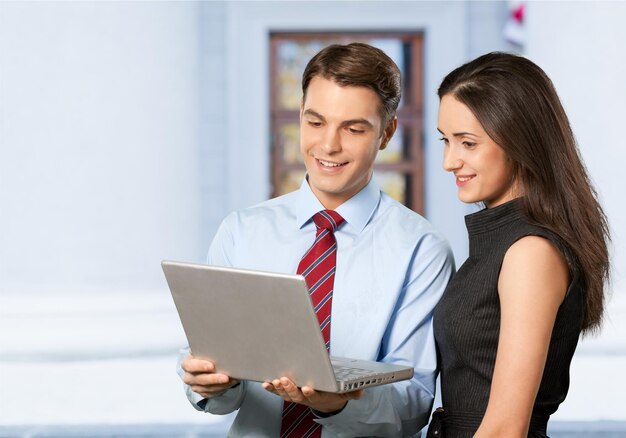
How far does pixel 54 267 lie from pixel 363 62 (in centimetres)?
217

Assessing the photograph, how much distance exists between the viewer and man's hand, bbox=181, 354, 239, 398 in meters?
1.38

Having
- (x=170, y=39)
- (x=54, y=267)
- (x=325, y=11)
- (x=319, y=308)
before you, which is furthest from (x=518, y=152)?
(x=325, y=11)

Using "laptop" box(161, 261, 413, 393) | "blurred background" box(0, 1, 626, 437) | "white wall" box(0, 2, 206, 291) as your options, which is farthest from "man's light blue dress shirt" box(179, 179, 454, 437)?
"white wall" box(0, 2, 206, 291)

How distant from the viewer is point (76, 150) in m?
3.57

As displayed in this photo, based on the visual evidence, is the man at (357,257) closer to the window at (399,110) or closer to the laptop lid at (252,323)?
the laptop lid at (252,323)

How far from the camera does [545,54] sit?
193 inches

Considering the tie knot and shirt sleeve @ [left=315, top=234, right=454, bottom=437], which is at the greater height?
the tie knot

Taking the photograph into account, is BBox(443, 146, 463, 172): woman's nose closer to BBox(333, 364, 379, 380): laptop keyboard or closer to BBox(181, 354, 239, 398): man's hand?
BBox(333, 364, 379, 380): laptop keyboard

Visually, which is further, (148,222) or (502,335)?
(148,222)

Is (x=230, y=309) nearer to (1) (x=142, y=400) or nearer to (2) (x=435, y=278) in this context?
(2) (x=435, y=278)

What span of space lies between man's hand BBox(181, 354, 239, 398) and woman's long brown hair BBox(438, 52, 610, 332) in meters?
0.53

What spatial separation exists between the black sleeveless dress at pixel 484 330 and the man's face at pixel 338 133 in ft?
0.80

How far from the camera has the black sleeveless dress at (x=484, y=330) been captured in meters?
1.37

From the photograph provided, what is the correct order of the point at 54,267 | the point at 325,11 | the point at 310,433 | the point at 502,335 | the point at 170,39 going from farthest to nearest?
the point at 325,11
the point at 170,39
the point at 54,267
the point at 310,433
the point at 502,335
